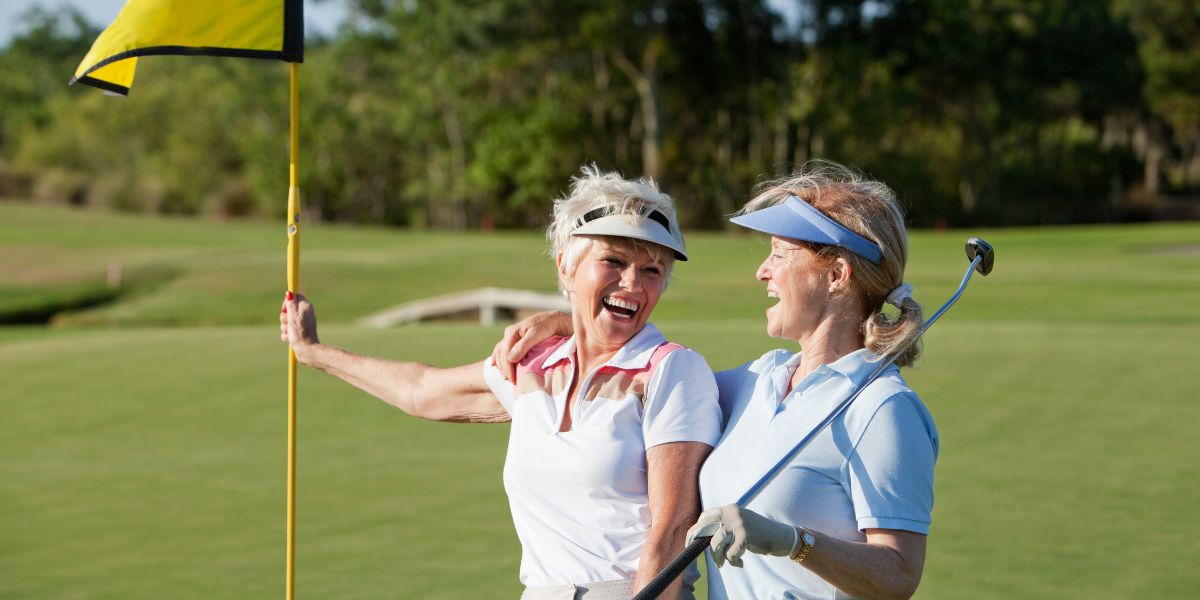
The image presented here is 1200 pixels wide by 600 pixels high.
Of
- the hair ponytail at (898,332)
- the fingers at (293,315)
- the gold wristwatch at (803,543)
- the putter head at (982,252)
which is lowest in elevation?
the gold wristwatch at (803,543)

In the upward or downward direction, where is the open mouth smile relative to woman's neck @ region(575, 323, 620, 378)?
upward

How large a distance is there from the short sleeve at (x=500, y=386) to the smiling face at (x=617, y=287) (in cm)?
38

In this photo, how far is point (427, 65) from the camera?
46062 millimetres

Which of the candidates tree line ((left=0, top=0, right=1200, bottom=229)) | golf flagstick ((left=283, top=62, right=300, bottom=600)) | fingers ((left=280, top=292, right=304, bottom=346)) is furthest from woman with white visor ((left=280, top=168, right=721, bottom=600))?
tree line ((left=0, top=0, right=1200, bottom=229))

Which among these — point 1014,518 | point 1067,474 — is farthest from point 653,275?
point 1067,474

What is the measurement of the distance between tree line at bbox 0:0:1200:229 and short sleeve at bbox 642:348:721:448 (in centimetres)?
3990

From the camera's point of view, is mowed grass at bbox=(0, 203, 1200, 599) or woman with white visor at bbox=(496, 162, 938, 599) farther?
mowed grass at bbox=(0, 203, 1200, 599)

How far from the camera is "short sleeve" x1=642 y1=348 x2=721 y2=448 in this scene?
2.80 metres

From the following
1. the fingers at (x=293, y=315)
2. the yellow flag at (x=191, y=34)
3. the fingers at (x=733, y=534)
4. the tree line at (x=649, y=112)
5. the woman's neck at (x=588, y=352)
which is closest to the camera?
the fingers at (x=733, y=534)

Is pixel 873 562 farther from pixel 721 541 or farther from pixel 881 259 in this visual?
pixel 881 259

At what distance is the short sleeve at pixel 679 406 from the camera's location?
9.20ft

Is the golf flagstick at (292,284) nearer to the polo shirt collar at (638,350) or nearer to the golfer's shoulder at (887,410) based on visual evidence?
the polo shirt collar at (638,350)

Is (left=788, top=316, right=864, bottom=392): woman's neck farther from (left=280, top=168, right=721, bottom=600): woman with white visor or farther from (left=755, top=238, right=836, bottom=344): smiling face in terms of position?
(left=280, top=168, right=721, bottom=600): woman with white visor

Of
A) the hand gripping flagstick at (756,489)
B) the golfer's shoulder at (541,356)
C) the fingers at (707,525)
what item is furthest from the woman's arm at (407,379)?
the fingers at (707,525)
